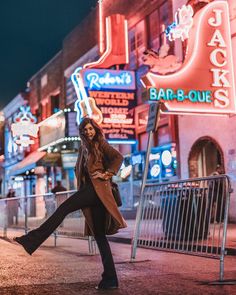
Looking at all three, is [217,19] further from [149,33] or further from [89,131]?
[89,131]

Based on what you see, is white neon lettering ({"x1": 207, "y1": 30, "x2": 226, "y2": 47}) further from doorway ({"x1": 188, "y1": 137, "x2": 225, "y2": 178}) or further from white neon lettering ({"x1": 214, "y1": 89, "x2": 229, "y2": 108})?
doorway ({"x1": 188, "y1": 137, "x2": 225, "y2": 178})

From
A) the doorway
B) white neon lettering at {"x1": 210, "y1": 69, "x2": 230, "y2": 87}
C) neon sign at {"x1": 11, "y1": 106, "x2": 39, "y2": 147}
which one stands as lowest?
the doorway

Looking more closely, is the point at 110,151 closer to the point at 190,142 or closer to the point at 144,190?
the point at 144,190

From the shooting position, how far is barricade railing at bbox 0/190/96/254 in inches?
484

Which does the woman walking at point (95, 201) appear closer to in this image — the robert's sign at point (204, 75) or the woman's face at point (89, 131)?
the woman's face at point (89, 131)

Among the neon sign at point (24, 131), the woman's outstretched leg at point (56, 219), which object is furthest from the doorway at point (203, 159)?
the woman's outstretched leg at point (56, 219)

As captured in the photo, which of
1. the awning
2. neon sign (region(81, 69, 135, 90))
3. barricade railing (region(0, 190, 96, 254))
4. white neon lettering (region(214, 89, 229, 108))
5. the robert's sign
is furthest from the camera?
the awning

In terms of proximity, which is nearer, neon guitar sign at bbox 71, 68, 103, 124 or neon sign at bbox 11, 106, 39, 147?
neon guitar sign at bbox 71, 68, 103, 124

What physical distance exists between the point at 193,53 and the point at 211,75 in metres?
0.86

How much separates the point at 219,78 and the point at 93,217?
34.8ft

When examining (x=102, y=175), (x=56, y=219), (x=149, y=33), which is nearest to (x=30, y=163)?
(x=149, y=33)

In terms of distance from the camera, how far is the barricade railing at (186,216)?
822cm

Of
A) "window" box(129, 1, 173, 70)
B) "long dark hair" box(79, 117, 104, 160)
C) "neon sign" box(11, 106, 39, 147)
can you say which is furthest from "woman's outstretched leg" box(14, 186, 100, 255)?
"neon sign" box(11, 106, 39, 147)

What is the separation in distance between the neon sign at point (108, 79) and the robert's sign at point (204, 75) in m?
5.84
